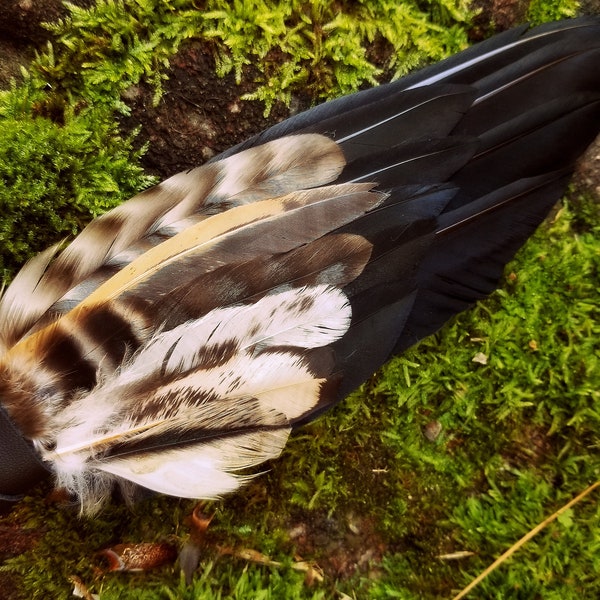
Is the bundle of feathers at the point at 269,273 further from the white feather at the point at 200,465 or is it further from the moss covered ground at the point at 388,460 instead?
the moss covered ground at the point at 388,460

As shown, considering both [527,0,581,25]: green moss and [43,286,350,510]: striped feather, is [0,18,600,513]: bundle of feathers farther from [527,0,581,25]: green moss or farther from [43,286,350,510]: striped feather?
[527,0,581,25]: green moss

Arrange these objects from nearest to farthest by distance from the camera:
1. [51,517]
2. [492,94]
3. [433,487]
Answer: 1. [492,94]
2. [51,517]
3. [433,487]

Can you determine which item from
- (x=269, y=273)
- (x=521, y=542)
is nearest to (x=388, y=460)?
(x=521, y=542)

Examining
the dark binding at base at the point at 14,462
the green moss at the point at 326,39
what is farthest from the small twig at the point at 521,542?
the green moss at the point at 326,39

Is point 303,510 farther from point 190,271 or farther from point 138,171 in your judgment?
point 138,171

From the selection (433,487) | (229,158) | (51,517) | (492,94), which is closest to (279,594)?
(433,487)

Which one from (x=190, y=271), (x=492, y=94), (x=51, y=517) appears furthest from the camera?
(x=51, y=517)
